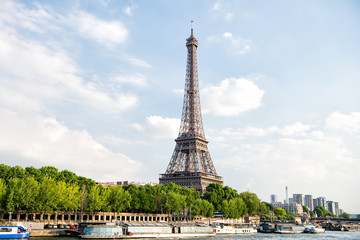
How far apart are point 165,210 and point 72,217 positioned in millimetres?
30127

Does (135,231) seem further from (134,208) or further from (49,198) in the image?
(134,208)

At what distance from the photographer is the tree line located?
75.2 metres

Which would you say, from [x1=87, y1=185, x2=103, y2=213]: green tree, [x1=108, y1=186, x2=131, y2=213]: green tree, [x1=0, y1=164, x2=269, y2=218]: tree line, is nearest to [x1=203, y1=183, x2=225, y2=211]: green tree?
[x1=0, y1=164, x2=269, y2=218]: tree line

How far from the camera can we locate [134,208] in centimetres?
10981

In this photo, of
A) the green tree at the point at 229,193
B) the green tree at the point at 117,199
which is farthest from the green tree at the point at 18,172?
the green tree at the point at 229,193

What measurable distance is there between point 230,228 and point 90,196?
3666 cm

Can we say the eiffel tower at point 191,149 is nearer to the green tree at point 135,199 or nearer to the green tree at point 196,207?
the green tree at point 196,207

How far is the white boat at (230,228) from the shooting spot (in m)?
91.6

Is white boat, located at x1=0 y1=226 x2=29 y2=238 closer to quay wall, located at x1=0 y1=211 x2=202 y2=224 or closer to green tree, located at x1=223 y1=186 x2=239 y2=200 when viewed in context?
quay wall, located at x1=0 y1=211 x2=202 y2=224

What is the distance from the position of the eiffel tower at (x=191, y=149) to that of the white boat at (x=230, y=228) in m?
37.0

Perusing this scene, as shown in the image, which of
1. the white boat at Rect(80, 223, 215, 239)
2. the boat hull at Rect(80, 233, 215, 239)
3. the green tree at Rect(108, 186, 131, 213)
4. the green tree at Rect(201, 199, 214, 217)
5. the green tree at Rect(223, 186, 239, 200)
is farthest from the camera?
the green tree at Rect(223, 186, 239, 200)

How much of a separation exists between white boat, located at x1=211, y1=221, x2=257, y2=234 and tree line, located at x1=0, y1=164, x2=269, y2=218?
11955 millimetres

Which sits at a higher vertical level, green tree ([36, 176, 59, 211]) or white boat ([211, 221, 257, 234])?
green tree ([36, 176, 59, 211])

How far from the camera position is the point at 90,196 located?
88750 millimetres
